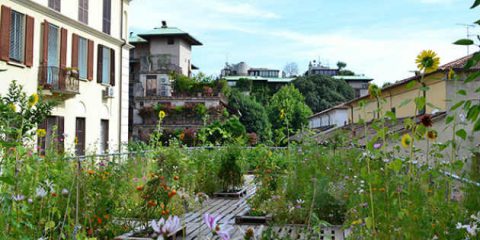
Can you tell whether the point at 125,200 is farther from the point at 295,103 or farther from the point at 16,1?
the point at 295,103

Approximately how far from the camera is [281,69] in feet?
328

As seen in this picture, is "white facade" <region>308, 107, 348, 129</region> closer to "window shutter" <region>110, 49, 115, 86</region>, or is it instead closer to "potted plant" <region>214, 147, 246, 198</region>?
"window shutter" <region>110, 49, 115, 86</region>

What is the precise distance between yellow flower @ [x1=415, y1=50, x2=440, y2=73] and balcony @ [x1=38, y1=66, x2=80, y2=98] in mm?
13077

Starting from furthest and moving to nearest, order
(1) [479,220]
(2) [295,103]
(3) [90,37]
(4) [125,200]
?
1. (2) [295,103]
2. (3) [90,37]
3. (4) [125,200]
4. (1) [479,220]

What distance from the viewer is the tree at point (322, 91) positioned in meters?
68.4

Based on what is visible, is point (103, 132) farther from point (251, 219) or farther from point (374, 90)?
point (374, 90)

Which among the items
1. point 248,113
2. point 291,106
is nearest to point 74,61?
point 248,113

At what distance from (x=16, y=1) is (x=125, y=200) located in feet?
31.5

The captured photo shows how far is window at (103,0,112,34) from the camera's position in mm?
18500

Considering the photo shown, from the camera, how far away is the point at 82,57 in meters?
16.9

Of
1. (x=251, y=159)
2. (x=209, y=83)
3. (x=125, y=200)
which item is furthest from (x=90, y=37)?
(x=209, y=83)

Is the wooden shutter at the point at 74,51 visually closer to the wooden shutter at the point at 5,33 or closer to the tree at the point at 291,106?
the wooden shutter at the point at 5,33

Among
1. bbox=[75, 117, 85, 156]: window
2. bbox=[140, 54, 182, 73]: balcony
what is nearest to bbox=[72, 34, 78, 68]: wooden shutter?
bbox=[75, 117, 85, 156]: window

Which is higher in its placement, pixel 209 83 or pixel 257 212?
pixel 209 83
